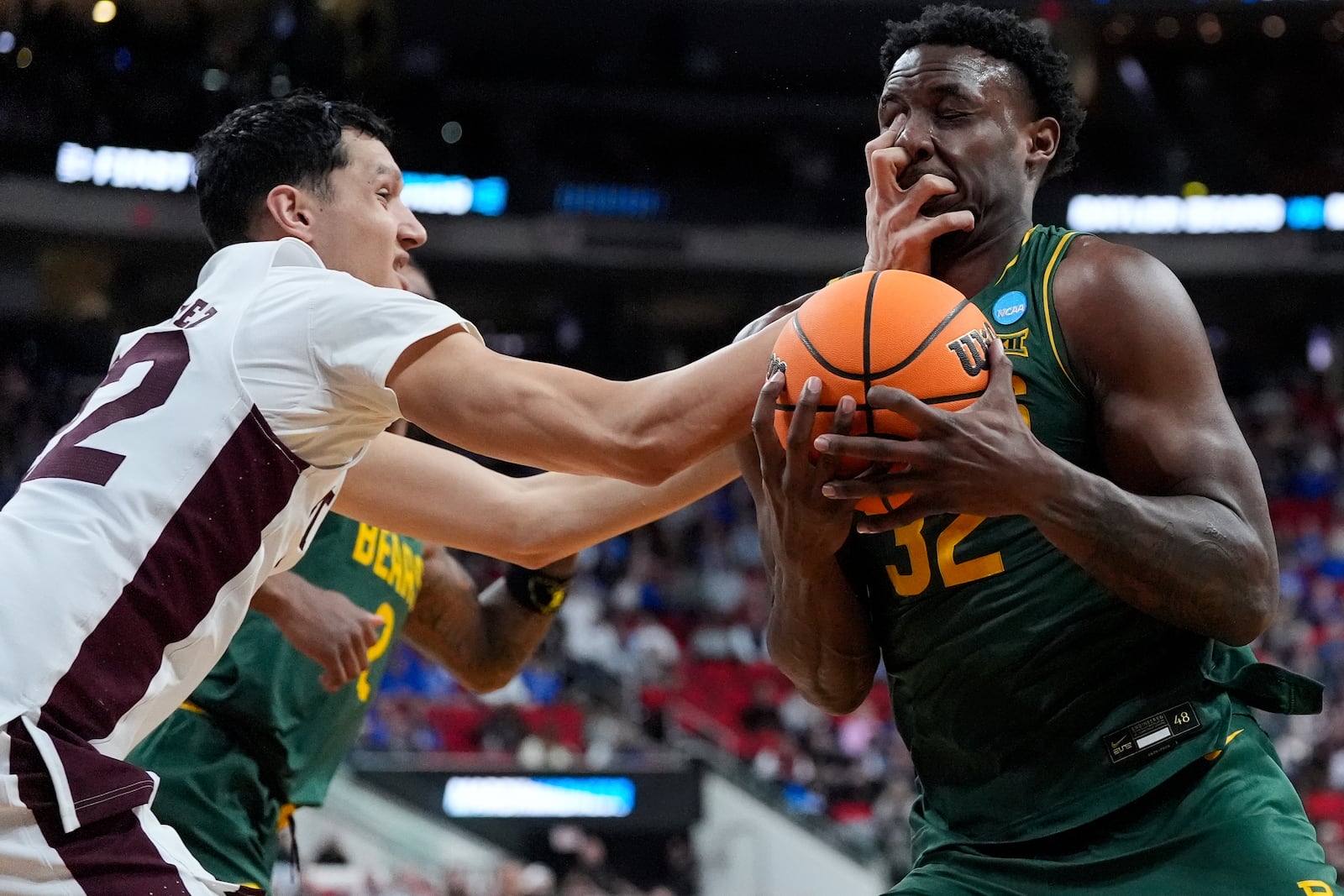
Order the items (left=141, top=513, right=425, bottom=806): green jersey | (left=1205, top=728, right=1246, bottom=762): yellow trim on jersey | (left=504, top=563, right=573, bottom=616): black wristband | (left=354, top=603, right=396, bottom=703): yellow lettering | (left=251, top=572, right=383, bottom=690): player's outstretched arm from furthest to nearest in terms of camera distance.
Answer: (left=504, top=563, right=573, bottom=616): black wristband
(left=354, top=603, right=396, bottom=703): yellow lettering
(left=141, top=513, right=425, bottom=806): green jersey
(left=251, top=572, right=383, bottom=690): player's outstretched arm
(left=1205, top=728, right=1246, bottom=762): yellow trim on jersey

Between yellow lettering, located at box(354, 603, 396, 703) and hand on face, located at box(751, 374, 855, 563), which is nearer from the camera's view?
hand on face, located at box(751, 374, 855, 563)

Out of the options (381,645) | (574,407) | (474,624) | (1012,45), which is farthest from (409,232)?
(474,624)

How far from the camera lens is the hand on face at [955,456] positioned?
235cm

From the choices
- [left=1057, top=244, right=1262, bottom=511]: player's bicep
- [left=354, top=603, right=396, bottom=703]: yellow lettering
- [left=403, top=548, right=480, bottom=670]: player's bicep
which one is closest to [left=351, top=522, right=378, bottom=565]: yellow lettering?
[left=354, top=603, right=396, bottom=703]: yellow lettering

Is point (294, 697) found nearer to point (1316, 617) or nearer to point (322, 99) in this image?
point (322, 99)

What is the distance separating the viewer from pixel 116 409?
291 cm

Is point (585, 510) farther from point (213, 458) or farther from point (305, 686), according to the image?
point (213, 458)

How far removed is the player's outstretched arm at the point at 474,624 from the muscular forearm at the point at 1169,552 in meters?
2.55

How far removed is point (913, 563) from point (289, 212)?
165 cm

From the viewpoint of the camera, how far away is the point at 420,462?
4238 millimetres

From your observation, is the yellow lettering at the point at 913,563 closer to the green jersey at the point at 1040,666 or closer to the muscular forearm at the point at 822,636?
the green jersey at the point at 1040,666

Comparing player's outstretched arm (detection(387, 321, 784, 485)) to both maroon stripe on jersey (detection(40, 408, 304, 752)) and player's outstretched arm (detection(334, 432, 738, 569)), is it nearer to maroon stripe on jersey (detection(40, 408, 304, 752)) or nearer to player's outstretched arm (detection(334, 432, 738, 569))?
maroon stripe on jersey (detection(40, 408, 304, 752))

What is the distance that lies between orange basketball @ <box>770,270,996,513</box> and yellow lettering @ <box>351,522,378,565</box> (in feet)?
7.40

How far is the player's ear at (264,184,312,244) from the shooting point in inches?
136
